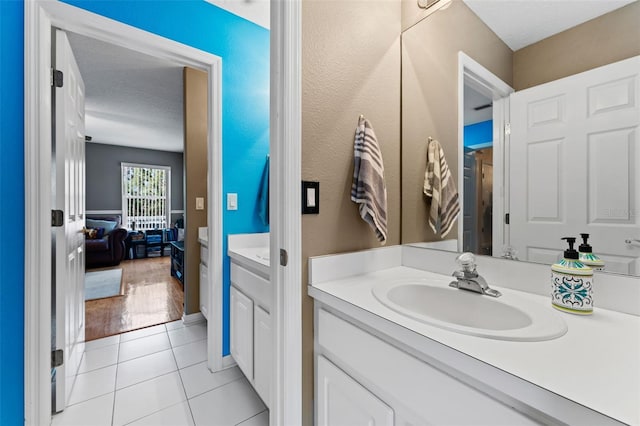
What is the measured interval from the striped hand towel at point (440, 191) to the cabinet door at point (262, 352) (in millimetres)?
940

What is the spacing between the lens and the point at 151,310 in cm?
290

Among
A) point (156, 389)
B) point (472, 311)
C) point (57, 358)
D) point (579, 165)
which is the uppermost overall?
point (579, 165)

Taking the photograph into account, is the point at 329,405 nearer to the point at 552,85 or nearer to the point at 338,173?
the point at 338,173

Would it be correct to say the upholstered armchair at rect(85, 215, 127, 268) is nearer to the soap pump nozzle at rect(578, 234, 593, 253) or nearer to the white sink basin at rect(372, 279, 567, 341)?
the white sink basin at rect(372, 279, 567, 341)

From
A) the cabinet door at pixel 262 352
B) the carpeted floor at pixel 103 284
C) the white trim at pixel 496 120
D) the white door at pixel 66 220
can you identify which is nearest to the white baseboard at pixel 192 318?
the white door at pixel 66 220

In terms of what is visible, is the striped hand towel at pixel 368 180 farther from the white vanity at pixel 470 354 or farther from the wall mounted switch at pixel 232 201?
the wall mounted switch at pixel 232 201

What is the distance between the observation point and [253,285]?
150 centimetres

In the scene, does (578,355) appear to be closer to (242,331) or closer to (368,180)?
(368,180)

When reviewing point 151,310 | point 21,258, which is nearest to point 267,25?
point 21,258

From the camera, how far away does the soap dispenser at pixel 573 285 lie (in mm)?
717

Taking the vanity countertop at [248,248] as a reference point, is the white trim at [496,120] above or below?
above

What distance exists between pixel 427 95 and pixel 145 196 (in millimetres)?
7529

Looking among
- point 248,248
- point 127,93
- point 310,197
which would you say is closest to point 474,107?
point 310,197

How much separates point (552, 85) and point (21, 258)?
90.4 inches
